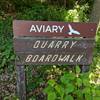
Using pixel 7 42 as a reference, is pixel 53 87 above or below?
above

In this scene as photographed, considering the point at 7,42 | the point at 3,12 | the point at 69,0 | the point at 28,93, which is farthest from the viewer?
the point at 69,0

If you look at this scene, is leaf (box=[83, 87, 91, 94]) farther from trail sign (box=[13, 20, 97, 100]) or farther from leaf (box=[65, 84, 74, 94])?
trail sign (box=[13, 20, 97, 100])

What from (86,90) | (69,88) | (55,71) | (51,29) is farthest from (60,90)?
(55,71)

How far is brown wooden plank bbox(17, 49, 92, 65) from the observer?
169 inches

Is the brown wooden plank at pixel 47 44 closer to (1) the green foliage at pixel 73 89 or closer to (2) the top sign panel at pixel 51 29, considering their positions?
(2) the top sign panel at pixel 51 29

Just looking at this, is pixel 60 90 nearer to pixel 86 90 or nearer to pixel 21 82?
pixel 86 90

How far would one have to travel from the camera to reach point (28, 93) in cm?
505

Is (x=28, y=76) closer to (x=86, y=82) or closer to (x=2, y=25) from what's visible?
(x=86, y=82)

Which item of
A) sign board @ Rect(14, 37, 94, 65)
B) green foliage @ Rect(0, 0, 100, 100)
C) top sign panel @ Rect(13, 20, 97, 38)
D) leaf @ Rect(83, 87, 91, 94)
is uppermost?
top sign panel @ Rect(13, 20, 97, 38)

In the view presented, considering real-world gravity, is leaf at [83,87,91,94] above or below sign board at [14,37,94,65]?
below

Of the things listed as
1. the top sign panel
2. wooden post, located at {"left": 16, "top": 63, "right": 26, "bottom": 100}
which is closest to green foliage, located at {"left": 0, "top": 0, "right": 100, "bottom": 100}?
wooden post, located at {"left": 16, "top": 63, "right": 26, "bottom": 100}

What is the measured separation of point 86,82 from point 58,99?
38 cm

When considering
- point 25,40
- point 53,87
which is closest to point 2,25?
point 25,40

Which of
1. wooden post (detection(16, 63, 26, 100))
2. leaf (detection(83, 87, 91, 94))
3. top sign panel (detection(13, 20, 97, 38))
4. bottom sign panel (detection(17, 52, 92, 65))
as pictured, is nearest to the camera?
leaf (detection(83, 87, 91, 94))
